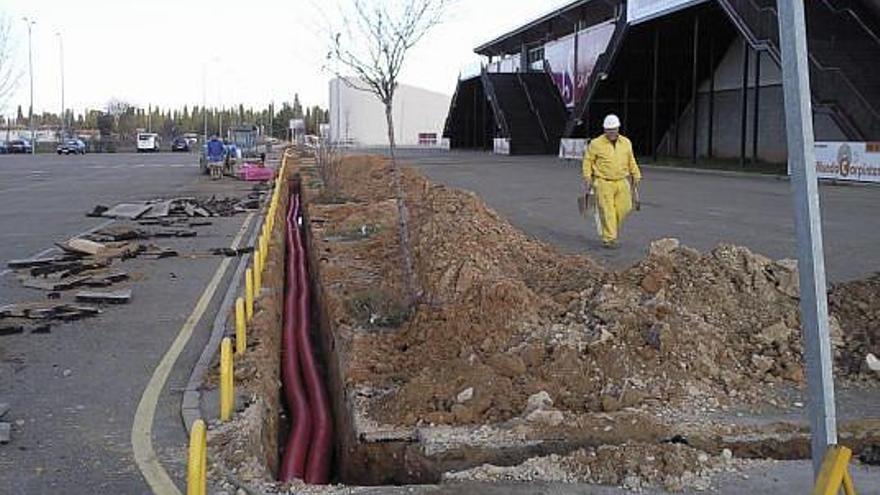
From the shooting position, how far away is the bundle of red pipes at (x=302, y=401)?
6.80 m

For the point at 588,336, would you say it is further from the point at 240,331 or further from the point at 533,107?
the point at 533,107

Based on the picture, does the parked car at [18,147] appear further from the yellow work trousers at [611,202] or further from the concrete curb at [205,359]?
the yellow work trousers at [611,202]

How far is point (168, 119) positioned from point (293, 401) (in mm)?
155079

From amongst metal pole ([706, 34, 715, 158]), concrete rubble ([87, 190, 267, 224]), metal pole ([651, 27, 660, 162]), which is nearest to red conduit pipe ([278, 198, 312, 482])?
concrete rubble ([87, 190, 267, 224])

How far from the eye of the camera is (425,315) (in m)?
8.02

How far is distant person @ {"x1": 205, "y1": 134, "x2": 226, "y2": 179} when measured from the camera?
1551 inches

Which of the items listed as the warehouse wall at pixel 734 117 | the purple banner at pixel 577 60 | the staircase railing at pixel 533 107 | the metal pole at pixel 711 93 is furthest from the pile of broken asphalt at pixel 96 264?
the staircase railing at pixel 533 107

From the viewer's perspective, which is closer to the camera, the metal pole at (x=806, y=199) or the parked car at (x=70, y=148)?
the metal pole at (x=806, y=199)

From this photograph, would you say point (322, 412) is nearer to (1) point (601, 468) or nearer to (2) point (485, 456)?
(2) point (485, 456)

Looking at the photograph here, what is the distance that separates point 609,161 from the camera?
12.7 metres

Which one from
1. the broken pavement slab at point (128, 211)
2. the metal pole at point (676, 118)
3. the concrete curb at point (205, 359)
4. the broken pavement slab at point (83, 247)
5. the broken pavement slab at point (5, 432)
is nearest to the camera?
the broken pavement slab at point (5, 432)

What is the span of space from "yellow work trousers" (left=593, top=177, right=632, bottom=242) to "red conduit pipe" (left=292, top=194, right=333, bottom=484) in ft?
13.4

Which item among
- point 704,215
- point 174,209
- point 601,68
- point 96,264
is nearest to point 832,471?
point 96,264

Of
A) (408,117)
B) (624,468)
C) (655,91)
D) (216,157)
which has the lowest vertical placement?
(624,468)
